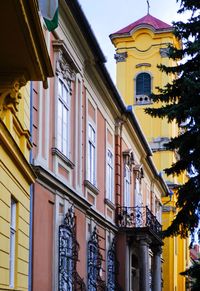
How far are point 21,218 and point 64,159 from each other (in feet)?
17.5

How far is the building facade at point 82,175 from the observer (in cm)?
1551

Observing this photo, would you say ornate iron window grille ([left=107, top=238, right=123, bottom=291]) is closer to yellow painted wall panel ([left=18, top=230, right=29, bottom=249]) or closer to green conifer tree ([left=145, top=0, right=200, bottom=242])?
green conifer tree ([left=145, top=0, right=200, bottom=242])

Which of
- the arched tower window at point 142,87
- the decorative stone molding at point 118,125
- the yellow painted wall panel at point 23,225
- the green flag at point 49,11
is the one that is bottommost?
the yellow painted wall panel at point 23,225

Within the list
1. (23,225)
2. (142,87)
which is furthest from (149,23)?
(23,225)

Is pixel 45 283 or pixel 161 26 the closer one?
pixel 45 283

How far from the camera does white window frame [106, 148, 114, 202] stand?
24419 mm

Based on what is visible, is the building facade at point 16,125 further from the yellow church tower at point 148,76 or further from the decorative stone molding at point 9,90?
the yellow church tower at point 148,76

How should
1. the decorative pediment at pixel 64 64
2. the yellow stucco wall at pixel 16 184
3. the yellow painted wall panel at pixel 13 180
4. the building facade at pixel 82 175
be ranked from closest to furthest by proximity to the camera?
1. the yellow stucco wall at pixel 16 184
2. the yellow painted wall panel at pixel 13 180
3. the building facade at pixel 82 175
4. the decorative pediment at pixel 64 64

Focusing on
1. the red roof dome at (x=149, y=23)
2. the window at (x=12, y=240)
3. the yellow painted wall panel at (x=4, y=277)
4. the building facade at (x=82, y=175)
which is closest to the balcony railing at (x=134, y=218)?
the building facade at (x=82, y=175)

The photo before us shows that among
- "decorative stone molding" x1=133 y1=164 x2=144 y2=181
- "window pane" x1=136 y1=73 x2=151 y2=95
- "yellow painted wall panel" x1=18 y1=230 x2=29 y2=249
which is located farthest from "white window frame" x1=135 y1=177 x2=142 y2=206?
"yellow painted wall panel" x1=18 y1=230 x2=29 y2=249

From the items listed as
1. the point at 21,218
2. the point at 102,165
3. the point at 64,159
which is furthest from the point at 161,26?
the point at 21,218

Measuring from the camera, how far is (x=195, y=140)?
67.2 feet

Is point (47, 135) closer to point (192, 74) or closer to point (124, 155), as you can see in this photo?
point (192, 74)

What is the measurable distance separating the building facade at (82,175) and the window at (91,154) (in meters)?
0.03
